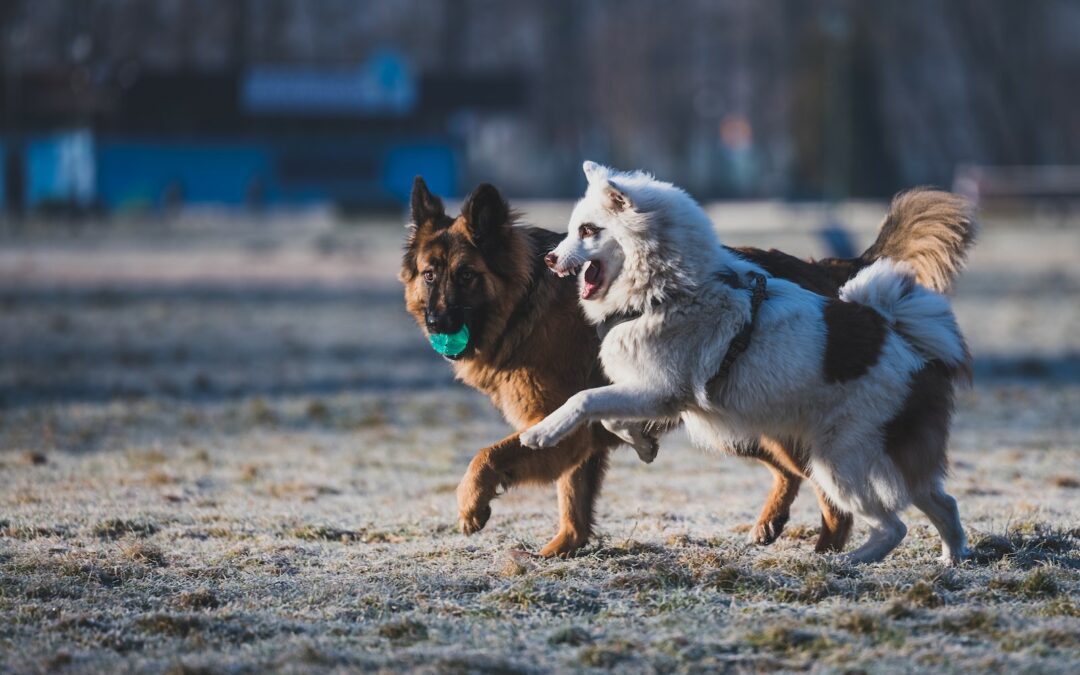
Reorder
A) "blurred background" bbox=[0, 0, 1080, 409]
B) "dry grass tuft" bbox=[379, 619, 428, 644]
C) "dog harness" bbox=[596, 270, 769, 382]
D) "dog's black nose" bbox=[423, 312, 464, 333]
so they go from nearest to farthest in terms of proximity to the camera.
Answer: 1. "dry grass tuft" bbox=[379, 619, 428, 644]
2. "dog harness" bbox=[596, 270, 769, 382]
3. "dog's black nose" bbox=[423, 312, 464, 333]
4. "blurred background" bbox=[0, 0, 1080, 409]

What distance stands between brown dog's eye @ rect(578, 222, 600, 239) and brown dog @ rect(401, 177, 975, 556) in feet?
2.05

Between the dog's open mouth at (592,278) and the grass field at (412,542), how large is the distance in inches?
50.8

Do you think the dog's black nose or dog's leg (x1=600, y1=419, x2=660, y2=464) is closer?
dog's leg (x1=600, y1=419, x2=660, y2=464)

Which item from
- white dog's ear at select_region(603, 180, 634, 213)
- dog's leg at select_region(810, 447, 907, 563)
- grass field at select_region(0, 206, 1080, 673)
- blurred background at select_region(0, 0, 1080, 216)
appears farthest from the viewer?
blurred background at select_region(0, 0, 1080, 216)

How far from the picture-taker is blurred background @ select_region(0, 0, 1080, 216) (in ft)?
218

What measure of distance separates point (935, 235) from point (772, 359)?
1.52m

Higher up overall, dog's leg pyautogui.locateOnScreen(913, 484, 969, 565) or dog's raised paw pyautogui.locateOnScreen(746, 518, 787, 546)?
dog's leg pyautogui.locateOnScreen(913, 484, 969, 565)

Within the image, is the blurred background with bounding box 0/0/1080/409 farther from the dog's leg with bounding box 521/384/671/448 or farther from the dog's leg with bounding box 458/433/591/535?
the dog's leg with bounding box 521/384/671/448

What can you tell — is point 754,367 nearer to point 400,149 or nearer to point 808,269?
point 808,269

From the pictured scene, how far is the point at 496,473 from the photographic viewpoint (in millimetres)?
6781

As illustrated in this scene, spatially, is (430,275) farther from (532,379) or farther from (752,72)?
(752,72)

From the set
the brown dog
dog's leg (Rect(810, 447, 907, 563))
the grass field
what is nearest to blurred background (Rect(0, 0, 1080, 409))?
the grass field

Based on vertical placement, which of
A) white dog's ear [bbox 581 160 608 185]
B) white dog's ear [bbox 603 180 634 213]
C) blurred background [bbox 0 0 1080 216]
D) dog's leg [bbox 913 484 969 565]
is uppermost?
blurred background [bbox 0 0 1080 216]

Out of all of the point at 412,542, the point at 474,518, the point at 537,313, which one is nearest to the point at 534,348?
the point at 537,313
